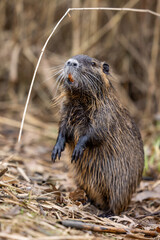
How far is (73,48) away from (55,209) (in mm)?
4982

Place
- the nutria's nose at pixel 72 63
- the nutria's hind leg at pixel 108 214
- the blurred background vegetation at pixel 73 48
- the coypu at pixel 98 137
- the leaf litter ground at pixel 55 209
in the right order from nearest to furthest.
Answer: the leaf litter ground at pixel 55 209, the nutria's nose at pixel 72 63, the coypu at pixel 98 137, the nutria's hind leg at pixel 108 214, the blurred background vegetation at pixel 73 48

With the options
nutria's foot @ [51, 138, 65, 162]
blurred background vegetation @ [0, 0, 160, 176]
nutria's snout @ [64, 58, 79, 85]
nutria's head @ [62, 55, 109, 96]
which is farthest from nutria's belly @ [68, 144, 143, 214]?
blurred background vegetation @ [0, 0, 160, 176]

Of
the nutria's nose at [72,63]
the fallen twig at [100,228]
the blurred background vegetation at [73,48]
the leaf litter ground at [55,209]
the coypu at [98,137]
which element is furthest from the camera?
the blurred background vegetation at [73,48]

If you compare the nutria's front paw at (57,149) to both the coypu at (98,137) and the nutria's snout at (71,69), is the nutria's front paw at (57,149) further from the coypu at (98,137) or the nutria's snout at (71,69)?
the nutria's snout at (71,69)

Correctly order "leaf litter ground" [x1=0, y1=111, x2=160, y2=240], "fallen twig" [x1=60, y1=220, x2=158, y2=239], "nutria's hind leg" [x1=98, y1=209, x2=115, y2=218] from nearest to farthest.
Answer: "leaf litter ground" [x1=0, y1=111, x2=160, y2=240], "fallen twig" [x1=60, y1=220, x2=158, y2=239], "nutria's hind leg" [x1=98, y1=209, x2=115, y2=218]

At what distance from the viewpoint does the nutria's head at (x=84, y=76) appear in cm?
364

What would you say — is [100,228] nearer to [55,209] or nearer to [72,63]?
[55,209]

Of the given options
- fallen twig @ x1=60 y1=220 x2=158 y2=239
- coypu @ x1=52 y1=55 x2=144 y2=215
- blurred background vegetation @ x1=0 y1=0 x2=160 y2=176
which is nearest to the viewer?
fallen twig @ x1=60 y1=220 x2=158 y2=239

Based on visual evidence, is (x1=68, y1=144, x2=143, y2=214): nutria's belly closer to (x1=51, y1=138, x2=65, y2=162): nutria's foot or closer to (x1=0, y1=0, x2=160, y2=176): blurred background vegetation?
(x1=51, y1=138, x2=65, y2=162): nutria's foot

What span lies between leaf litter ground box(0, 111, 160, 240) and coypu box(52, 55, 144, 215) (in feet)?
0.70

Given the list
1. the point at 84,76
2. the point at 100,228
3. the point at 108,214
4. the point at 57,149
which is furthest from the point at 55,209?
the point at 84,76

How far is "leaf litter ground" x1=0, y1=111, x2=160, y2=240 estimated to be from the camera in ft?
8.65

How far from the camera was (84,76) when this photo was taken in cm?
372

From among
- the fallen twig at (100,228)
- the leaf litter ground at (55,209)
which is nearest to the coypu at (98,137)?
the leaf litter ground at (55,209)
